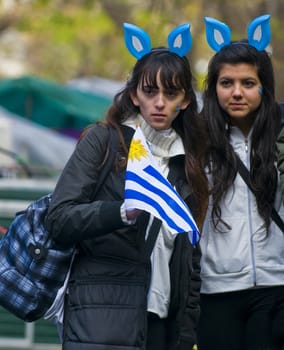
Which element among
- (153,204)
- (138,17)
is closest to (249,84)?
(153,204)

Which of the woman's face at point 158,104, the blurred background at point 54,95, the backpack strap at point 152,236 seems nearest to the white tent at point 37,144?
the blurred background at point 54,95

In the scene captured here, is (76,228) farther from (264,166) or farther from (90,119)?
(90,119)

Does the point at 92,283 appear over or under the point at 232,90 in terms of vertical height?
under

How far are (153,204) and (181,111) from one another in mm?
638

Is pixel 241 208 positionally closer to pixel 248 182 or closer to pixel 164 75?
pixel 248 182

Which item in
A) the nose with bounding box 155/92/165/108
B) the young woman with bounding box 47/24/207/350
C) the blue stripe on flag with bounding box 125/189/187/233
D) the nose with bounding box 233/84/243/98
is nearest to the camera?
the blue stripe on flag with bounding box 125/189/187/233

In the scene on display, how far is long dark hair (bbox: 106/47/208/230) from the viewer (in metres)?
5.30

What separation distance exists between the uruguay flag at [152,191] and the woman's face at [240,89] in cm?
87

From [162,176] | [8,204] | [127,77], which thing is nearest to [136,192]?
[162,176]

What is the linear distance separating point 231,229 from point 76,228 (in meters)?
1.00

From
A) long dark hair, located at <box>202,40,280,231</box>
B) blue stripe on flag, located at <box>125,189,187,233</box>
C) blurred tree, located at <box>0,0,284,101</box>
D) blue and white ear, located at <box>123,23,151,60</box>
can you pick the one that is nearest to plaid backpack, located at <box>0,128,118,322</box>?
blue stripe on flag, located at <box>125,189,187,233</box>

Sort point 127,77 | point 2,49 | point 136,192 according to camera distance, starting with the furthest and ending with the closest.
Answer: point 2,49 → point 127,77 → point 136,192

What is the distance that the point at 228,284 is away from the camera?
224 inches

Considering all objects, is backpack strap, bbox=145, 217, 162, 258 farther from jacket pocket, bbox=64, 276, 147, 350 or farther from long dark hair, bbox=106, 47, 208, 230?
long dark hair, bbox=106, 47, 208, 230
